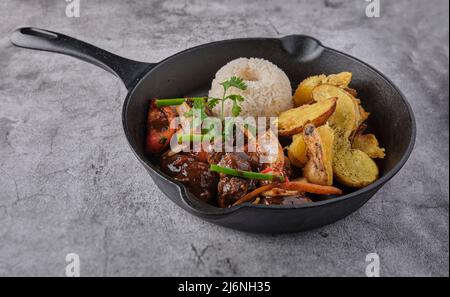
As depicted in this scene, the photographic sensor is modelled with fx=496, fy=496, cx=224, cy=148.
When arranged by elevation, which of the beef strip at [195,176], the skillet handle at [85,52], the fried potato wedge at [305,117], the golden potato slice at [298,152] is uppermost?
the skillet handle at [85,52]

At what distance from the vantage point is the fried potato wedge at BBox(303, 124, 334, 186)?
5.53 ft

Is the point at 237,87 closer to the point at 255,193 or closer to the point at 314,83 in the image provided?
the point at 314,83

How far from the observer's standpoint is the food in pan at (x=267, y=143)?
5.57 ft

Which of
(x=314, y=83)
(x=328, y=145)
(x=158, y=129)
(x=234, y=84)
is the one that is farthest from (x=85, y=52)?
(x=328, y=145)

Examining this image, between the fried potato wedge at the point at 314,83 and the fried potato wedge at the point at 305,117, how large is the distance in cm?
20

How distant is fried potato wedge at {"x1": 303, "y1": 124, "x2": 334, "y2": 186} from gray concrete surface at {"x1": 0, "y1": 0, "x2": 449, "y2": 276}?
284 mm

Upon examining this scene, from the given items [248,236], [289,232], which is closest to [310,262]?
[289,232]

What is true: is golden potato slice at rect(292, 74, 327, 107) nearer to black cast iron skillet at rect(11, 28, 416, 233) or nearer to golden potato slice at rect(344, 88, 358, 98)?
golden potato slice at rect(344, 88, 358, 98)

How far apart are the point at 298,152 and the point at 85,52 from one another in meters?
0.97

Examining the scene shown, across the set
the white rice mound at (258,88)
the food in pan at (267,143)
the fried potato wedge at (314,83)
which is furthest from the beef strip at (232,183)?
the fried potato wedge at (314,83)

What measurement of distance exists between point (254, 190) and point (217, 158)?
194 millimetres

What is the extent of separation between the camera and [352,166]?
1.80 m

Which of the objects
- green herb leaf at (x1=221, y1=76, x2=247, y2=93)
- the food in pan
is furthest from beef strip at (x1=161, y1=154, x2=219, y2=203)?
green herb leaf at (x1=221, y1=76, x2=247, y2=93)

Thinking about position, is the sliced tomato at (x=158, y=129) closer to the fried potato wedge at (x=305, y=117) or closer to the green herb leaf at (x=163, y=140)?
the green herb leaf at (x=163, y=140)
